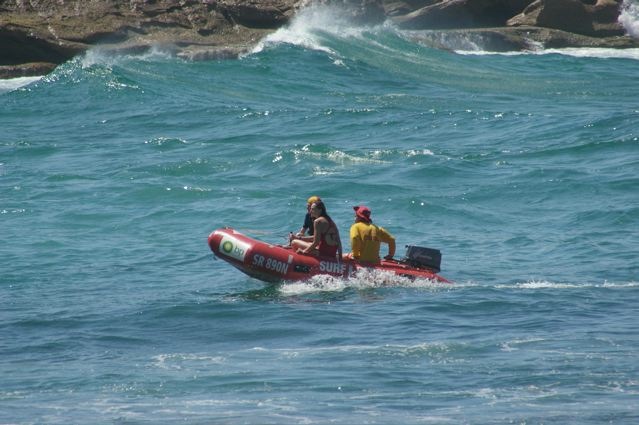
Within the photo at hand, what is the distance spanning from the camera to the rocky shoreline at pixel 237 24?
3278cm

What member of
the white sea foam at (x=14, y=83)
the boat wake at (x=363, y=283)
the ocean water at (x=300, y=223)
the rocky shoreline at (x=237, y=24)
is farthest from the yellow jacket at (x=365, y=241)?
the rocky shoreline at (x=237, y=24)

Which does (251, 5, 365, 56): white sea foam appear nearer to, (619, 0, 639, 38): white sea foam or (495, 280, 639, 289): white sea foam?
(619, 0, 639, 38): white sea foam

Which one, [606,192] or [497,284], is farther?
[606,192]

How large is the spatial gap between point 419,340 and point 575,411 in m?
2.63

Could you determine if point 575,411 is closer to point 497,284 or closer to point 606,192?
point 497,284

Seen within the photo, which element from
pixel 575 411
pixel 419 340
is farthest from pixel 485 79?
pixel 575 411

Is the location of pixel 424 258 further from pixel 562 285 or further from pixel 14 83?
pixel 14 83

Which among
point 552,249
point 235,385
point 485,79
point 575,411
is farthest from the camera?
point 485,79

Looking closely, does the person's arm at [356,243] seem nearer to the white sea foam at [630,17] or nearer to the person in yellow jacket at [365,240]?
the person in yellow jacket at [365,240]

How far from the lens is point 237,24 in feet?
120

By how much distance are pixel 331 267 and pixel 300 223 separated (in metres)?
4.54

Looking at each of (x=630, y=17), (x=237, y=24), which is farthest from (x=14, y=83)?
(x=630, y=17)

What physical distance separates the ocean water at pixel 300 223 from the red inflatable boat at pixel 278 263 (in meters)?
0.18

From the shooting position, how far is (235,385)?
32.6 feet
